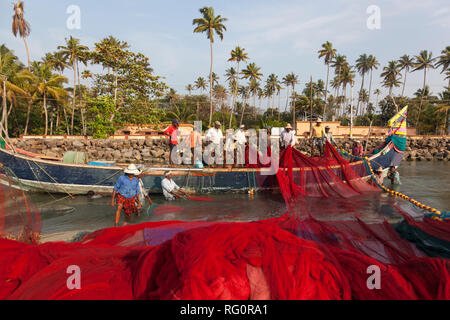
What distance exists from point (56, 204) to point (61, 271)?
6699 mm

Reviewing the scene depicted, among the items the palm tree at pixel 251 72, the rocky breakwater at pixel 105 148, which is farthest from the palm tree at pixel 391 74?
the rocky breakwater at pixel 105 148

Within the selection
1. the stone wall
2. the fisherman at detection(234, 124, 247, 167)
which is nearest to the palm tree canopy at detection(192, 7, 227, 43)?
the stone wall

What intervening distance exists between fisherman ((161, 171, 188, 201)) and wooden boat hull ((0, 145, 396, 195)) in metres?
0.53

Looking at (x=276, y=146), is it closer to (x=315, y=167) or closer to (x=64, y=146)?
(x=315, y=167)

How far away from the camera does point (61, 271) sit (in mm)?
2172

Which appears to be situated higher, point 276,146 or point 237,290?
point 276,146

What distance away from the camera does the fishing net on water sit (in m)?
3.48

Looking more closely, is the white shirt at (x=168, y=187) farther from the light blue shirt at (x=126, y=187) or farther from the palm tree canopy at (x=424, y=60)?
the palm tree canopy at (x=424, y=60)

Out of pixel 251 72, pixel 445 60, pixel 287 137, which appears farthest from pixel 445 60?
pixel 287 137

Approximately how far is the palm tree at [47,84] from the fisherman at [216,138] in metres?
23.6

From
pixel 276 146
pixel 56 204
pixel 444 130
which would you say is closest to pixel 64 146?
pixel 56 204

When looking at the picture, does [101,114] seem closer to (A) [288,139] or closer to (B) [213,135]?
(B) [213,135]

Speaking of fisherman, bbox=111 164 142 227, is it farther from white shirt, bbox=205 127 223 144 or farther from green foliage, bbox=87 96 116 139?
green foliage, bbox=87 96 116 139
